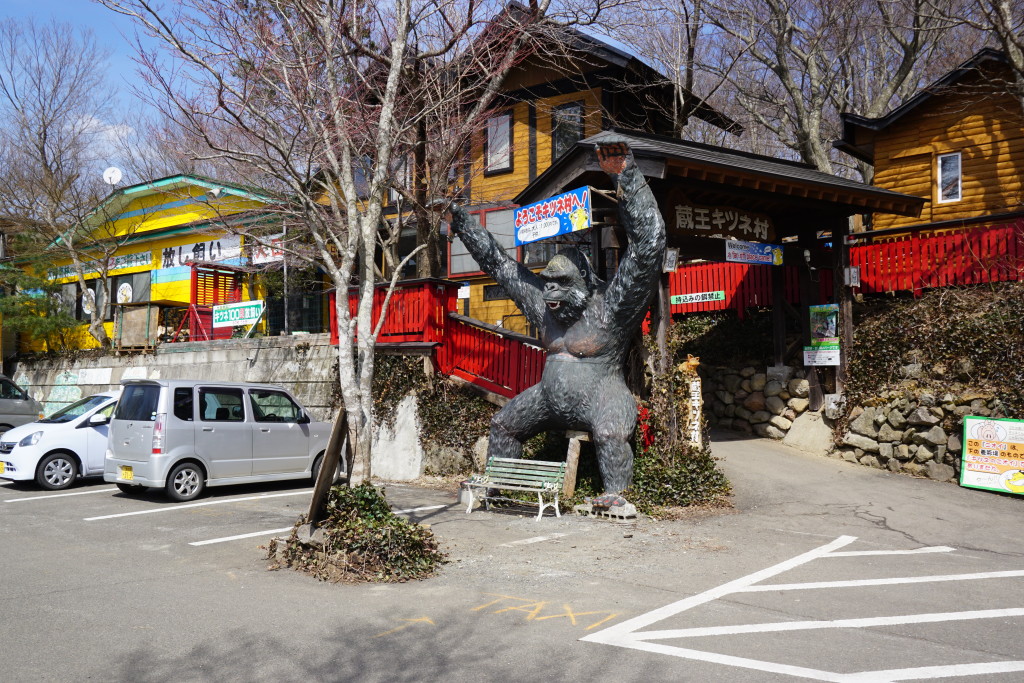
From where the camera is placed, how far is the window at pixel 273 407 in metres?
12.0

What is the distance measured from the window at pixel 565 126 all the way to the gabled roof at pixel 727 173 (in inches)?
274

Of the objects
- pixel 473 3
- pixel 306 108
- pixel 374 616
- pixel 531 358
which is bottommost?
pixel 374 616

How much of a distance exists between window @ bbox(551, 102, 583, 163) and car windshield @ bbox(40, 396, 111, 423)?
11.4m

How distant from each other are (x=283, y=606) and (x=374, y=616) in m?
0.75

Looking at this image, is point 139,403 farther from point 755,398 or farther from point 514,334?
point 755,398

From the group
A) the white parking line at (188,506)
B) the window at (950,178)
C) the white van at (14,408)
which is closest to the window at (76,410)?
the white parking line at (188,506)

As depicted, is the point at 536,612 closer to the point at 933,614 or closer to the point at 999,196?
the point at 933,614

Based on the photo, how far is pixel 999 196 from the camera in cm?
1780

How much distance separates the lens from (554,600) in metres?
6.04

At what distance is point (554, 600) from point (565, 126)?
15420mm

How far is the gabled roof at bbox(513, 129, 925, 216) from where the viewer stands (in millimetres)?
10219

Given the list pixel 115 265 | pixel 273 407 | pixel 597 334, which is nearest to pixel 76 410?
pixel 273 407

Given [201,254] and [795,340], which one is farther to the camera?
[201,254]

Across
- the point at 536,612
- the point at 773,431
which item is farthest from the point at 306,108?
the point at 773,431
